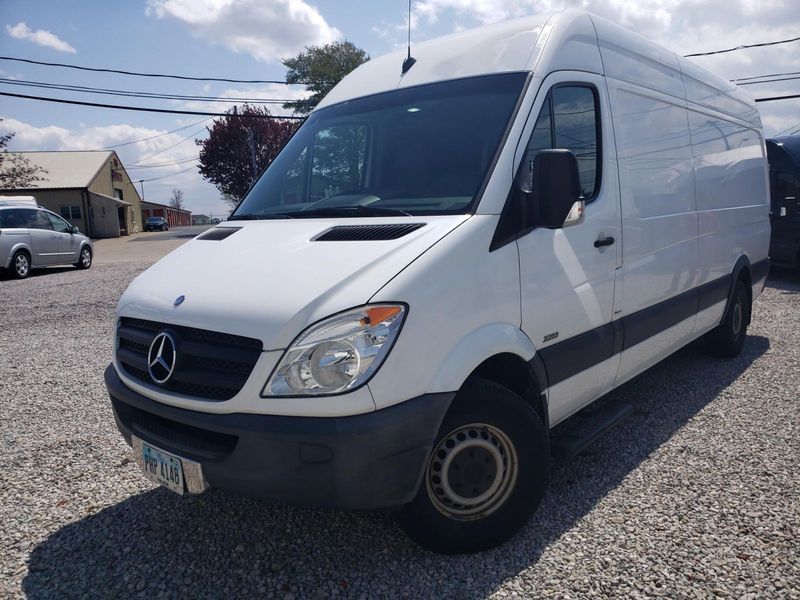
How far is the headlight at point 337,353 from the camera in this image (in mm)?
2301

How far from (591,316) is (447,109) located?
136 cm

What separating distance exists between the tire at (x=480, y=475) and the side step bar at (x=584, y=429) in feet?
→ 1.23

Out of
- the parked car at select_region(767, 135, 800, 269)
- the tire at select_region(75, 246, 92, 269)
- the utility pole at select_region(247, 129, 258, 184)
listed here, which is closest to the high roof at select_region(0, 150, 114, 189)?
the utility pole at select_region(247, 129, 258, 184)

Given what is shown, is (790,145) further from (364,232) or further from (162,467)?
(162,467)

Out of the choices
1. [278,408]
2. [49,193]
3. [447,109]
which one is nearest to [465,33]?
[447,109]

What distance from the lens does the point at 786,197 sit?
403 inches

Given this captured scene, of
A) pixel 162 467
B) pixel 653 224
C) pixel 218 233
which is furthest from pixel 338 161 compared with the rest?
pixel 653 224

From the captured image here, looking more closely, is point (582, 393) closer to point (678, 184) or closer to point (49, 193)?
point (678, 184)

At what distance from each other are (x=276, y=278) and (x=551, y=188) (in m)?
1.28

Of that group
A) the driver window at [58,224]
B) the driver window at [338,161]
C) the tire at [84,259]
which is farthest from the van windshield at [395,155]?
the tire at [84,259]

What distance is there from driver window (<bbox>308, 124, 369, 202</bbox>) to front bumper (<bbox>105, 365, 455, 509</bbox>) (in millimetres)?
1503

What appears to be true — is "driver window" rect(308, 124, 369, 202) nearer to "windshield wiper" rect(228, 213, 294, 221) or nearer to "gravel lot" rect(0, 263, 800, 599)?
"windshield wiper" rect(228, 213, 294, 221)

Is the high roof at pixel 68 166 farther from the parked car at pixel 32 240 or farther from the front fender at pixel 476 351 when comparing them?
the front fender at pixel 476 351

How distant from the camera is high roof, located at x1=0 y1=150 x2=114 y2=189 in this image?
4206 cm
